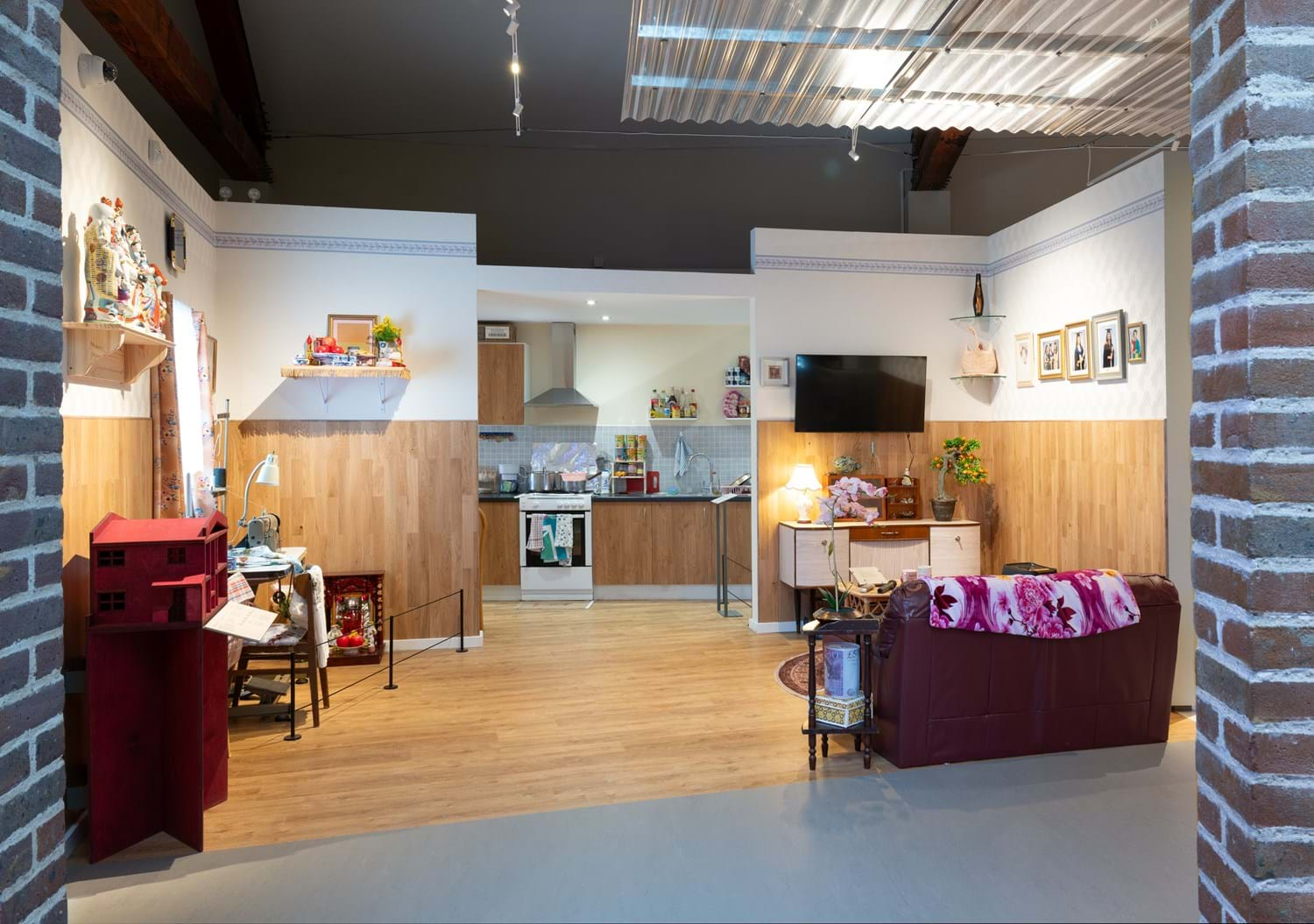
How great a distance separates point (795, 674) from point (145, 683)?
3.46 metres

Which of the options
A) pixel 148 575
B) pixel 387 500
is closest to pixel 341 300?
pixel 387 500

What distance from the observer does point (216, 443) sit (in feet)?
17.0

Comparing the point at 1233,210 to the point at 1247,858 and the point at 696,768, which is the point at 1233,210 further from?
the point at 696,768

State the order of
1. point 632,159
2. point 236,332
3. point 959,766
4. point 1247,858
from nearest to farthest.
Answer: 1. point 1247,858
2. point 959,766
3. point 236,332
4. point 632,159

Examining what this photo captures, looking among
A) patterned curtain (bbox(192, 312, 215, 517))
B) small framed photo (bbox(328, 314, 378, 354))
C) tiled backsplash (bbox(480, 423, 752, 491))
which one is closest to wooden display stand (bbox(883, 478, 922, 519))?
tiled backsplash (bbox(480, 423, 752, 491))

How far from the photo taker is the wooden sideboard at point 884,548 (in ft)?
19.5

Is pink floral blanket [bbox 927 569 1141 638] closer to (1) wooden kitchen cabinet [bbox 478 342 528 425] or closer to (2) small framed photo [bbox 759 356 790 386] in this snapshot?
(2) small framed photo [bbox 759 356 790 386]

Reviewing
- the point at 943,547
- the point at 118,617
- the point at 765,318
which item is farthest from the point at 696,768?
the point at 765,318

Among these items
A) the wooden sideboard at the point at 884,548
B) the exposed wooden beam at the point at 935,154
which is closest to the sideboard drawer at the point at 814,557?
the wooden sideboard at the point at 884,548

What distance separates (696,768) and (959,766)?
3.62ft

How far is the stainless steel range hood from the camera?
7.97m

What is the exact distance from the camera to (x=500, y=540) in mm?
7633

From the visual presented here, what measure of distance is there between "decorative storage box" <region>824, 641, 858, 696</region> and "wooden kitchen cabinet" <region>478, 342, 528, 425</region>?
16.4 ft

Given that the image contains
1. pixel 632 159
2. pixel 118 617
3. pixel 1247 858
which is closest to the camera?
pixel 1247 858
